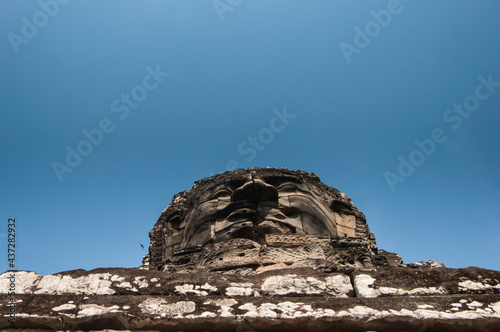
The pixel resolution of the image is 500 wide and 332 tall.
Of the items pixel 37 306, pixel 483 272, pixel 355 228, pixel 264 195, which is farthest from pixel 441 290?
pixel 355 228

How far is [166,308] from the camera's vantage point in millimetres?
3422

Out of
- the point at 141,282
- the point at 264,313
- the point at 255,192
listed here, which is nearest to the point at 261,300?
the point at 264,313

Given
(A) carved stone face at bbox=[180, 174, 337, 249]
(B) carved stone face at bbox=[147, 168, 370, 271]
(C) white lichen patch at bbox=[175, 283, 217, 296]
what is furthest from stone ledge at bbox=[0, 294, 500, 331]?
(A) carved stone face at bbox=[180, 174, 337, 249]

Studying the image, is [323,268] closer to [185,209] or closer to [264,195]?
[264,195]

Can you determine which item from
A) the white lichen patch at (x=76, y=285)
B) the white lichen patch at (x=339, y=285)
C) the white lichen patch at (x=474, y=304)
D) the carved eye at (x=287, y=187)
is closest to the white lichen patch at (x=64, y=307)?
the white lichen patch at (x=76, y=285)

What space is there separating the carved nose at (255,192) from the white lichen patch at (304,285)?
3.62m

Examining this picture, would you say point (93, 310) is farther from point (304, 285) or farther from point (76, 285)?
point (304, 285)

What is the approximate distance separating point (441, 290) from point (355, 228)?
4703mm

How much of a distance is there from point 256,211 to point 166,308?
4001 millimetres

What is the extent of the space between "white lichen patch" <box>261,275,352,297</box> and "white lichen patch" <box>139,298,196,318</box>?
0.65 meters

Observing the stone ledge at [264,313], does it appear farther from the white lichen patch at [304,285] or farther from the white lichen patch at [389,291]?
the white lichen patch at [304,285]

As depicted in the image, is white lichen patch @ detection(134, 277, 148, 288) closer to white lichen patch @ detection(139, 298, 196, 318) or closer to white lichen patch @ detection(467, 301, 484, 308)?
white lichen patch @ detection(139, 298, 196, 318)

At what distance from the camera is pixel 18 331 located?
128 inches

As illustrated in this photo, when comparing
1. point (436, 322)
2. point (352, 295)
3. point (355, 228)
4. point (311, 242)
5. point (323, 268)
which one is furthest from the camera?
point (355, 228)
